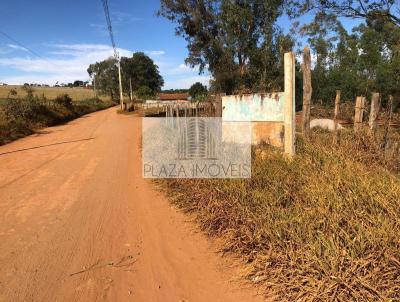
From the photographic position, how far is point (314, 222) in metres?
3.66

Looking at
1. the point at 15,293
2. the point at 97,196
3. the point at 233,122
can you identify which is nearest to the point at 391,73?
the point at 233,122

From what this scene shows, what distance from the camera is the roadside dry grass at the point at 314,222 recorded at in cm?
287

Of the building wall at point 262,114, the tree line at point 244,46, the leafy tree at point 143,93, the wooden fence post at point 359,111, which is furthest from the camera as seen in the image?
the leafy tree at point 143,93

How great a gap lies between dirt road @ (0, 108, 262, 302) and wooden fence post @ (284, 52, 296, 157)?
2.63 metres

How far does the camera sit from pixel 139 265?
3695mm

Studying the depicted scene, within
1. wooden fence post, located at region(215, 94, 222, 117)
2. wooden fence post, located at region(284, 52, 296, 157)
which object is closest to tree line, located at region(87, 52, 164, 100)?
wooden fence post, located at region(215, 94, 222, 117)

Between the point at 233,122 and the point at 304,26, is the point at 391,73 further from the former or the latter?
the point at 233,122

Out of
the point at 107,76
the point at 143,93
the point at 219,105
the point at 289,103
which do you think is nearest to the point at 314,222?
the point at 289,103

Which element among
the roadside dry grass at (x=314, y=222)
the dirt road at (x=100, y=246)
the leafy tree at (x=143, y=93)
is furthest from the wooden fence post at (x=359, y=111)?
the leafy tree at (x=143, y=93)

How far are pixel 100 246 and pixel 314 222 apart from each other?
102 inches

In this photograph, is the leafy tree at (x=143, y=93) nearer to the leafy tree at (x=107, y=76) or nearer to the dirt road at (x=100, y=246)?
the leafy tree at (x=107, y=76)

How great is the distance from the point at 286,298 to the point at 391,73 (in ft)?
97.6

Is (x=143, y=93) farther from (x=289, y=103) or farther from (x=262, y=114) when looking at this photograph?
(x=289, y=103)

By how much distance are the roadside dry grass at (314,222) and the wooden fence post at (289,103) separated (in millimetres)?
502
